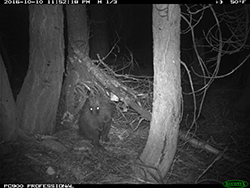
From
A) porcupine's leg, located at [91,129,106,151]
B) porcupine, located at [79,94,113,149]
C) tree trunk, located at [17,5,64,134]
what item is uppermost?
tree trunk, located at [17,5,64,134]

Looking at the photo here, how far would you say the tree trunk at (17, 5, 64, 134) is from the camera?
5434 mm

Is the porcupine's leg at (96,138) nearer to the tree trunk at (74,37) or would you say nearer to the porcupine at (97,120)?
the porcupine at (97,120)

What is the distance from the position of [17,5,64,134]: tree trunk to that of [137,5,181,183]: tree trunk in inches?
115

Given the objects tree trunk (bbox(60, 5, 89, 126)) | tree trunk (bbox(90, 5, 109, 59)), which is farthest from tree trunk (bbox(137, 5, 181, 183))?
tree trunk (bbox(90, 5, 109, 59))

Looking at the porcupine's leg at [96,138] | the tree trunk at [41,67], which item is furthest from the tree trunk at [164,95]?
the tree trunk at [41,67]

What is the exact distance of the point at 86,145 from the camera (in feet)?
18.7

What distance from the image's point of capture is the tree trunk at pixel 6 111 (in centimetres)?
486

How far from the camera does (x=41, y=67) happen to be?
18.2 ft

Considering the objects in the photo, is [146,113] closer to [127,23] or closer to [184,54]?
[184,54]

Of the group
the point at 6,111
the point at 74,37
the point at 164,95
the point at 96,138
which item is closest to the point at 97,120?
the point at 96,138

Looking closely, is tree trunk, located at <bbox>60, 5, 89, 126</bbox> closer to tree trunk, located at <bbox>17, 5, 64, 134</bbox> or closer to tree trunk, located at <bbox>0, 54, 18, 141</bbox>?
tree trunk, located at <bbox>17, 5, 64, 134</bbox>

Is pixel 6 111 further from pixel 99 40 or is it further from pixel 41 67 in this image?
pixel 99 40

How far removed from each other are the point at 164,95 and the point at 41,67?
333 centimetres

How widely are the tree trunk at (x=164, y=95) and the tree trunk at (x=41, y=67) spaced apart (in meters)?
2.91
